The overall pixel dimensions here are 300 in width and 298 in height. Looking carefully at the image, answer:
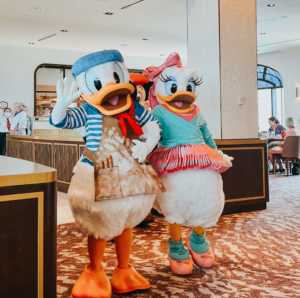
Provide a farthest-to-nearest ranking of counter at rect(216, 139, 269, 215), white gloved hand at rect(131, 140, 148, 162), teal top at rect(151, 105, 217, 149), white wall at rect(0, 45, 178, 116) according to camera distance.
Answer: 1. white wall at rect(0, 45, 178, 116)
2. counter at rect(216, 139, 269, 215)
3. teal top at rect(151, 105, 217, 149)
4. white gloved hand at rect(131, 140, 148, 162)

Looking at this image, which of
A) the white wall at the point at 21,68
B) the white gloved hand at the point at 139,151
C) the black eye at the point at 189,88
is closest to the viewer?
A: the white gloved hand at the point at 139,151

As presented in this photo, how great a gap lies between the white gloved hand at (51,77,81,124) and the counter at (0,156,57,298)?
38cm

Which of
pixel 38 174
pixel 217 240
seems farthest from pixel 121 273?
pixel 217 240

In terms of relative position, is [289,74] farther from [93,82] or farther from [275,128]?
[93,82]

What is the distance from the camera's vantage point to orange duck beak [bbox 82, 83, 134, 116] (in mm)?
1731

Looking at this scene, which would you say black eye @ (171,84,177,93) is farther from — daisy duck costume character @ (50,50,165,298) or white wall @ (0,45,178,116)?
white wall @ (0,45,178,116)

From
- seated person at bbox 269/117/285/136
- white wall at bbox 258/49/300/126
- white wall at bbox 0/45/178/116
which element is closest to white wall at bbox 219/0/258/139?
seated person at bbox 269/117/285/136

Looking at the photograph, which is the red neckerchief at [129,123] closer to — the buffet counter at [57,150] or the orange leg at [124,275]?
the orange leg at [124,275]

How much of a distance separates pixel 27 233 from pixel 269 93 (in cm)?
1222

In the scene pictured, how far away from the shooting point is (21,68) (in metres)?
10.7

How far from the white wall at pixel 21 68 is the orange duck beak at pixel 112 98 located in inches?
377

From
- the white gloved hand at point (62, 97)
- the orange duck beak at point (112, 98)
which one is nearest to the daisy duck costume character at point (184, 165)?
the orange duck beak at point (112, 98)

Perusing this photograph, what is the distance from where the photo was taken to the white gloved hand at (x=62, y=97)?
1.68m

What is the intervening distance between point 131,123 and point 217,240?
4.89 ft
